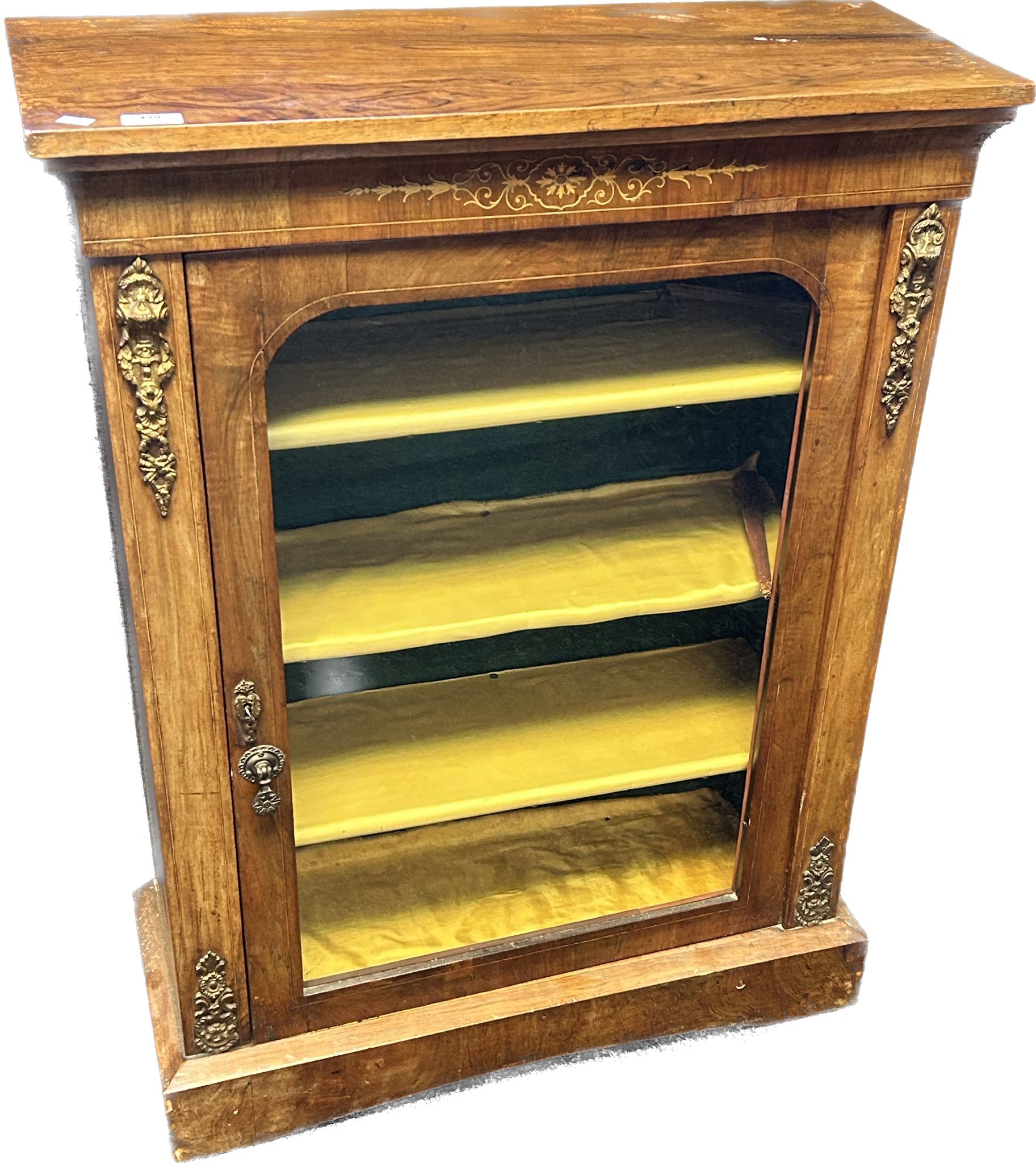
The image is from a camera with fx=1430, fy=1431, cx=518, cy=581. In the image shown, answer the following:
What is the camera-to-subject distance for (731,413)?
1.76 metres

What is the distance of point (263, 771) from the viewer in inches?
63.4

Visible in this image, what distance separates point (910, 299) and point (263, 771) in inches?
35.5

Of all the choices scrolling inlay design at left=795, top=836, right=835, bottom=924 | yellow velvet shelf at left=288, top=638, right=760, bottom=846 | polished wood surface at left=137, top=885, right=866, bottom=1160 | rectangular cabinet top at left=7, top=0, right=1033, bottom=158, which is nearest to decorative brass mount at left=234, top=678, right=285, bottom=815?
yellow velvet shelf at left=288, top=638, right=760, bottom=846

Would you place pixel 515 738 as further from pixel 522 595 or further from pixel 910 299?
pixel 910 299

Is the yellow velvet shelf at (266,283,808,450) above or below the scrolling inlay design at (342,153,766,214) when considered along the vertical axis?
below

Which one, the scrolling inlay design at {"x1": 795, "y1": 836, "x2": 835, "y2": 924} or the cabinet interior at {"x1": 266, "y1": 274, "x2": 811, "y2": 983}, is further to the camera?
the scrolling inlay design at {"x1": 795, "y1": 836, "x2": 835, "y2": 924}

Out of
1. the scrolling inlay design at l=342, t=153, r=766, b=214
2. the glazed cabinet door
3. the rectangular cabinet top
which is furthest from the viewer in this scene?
the glazed cabinet door

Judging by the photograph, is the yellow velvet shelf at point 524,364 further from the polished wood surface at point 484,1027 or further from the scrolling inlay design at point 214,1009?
the polished wood surface at point 484,1027

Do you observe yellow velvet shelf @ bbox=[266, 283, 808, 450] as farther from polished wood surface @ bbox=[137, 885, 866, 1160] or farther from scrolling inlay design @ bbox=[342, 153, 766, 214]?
polished wood surface @ bbox=[137, 885, 866, 1160]

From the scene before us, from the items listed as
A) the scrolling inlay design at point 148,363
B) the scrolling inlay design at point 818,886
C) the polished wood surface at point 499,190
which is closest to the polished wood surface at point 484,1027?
the scrolling inlay design at point 818,886

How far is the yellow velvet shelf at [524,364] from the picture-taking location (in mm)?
1516

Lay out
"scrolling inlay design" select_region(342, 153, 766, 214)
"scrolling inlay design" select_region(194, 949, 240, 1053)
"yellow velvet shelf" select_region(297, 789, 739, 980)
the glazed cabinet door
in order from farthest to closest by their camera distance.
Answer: "yellow velvet shelf" select_region(297, 789, 739, 980) < "scrolling inlay design" select_region(194, 949, 240, 1053) < the glazed cabinet door < "scrolling inlay design" select_region(342, 153, 766, 214)

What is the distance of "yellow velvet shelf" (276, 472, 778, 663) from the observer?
66.0 inches

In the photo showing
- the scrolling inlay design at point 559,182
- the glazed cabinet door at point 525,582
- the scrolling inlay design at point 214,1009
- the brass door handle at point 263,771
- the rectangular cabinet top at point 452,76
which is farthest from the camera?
the scrolling inlay design at point 214,1009
